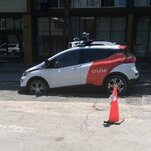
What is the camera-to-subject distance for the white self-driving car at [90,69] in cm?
741

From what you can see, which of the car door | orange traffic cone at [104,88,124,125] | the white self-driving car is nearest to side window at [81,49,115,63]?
the white self-driving car

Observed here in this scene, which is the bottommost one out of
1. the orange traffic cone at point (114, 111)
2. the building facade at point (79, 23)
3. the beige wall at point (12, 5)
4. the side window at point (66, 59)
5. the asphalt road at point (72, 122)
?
the asphalt road at point (72, 122)

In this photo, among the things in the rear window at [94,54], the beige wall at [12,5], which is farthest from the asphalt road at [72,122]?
the beige wall at [12,5]

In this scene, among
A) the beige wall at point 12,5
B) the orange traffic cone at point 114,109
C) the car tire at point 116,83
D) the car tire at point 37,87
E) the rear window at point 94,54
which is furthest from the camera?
the beige wall at point 12,5

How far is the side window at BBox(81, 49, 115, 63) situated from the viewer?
7543 mm

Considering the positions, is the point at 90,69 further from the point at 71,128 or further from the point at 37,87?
the point at 71,128

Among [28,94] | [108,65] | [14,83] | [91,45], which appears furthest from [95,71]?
[14,83]

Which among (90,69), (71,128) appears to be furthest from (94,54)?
(71,128)

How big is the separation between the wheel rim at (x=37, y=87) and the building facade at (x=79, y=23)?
28.1 feet

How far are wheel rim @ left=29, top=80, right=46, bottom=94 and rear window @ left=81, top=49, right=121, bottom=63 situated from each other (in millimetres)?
1803

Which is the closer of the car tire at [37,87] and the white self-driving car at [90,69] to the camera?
the white self-driving car at [90,69]

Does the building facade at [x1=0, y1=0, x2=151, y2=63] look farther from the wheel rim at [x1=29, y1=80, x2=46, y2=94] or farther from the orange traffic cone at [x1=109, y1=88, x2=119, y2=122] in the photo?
the orange traffic cone at [x1=109, y1=88, x2=119, y2=122]

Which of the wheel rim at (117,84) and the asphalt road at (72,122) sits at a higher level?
the wheel rim at (117,84)

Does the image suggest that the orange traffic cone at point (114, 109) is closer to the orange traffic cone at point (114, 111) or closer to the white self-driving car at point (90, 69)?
the orange traffic cone at point (114, 111)
